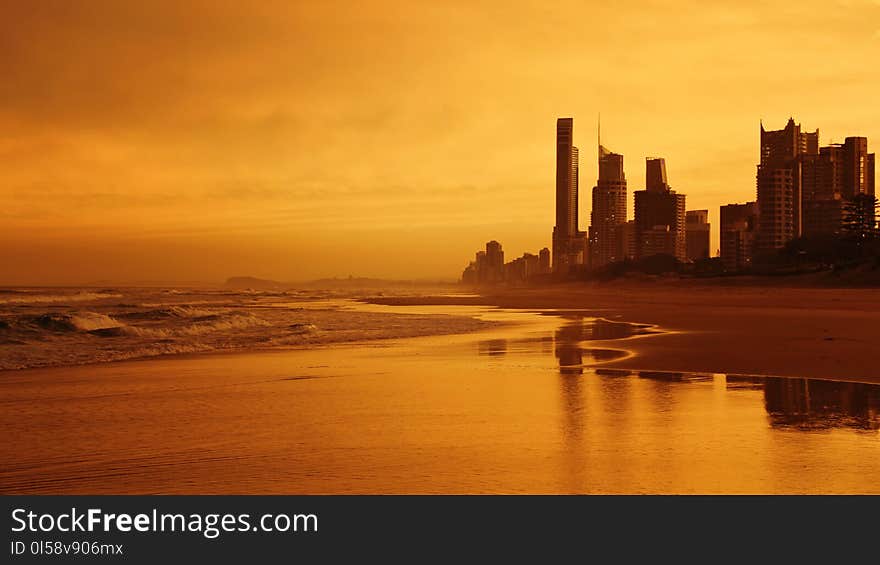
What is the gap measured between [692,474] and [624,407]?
3.83 m

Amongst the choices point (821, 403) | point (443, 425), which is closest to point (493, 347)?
point (821, 403)

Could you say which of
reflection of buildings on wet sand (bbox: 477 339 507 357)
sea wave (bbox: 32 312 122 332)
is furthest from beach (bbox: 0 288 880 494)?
sea wave (bbox: 32 312 122 332)

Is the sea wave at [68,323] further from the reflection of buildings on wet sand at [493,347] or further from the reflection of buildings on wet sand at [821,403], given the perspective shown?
the reflection of buildings on wet sand at [821,403]

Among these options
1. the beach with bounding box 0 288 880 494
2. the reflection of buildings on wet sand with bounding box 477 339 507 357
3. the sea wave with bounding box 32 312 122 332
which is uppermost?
the sea wave with bounding box 32 312 122 332

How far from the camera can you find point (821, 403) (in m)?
11.3

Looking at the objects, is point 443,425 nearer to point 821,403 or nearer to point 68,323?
point 821,403

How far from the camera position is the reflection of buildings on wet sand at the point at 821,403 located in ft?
32.4

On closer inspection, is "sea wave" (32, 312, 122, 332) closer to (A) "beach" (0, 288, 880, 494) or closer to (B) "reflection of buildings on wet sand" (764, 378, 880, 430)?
(A) "beach" (0, 288, 880, 494)

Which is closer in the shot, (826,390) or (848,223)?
(826,390)

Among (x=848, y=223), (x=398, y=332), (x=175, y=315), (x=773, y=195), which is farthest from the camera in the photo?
(x=773, y=195)

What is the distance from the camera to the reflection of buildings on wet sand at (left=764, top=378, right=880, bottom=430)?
9.88m

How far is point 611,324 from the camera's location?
1308 inches
